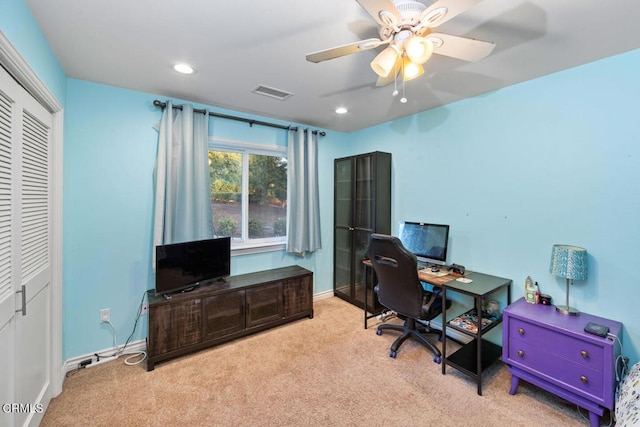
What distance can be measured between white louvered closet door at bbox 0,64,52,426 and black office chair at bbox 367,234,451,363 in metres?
2.28

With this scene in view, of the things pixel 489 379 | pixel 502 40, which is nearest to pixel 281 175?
pixel 502 40

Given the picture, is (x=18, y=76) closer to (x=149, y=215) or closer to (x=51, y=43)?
(x=51, y=43)

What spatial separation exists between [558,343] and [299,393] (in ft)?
5.83

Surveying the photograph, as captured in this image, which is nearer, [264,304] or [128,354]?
[128,354]

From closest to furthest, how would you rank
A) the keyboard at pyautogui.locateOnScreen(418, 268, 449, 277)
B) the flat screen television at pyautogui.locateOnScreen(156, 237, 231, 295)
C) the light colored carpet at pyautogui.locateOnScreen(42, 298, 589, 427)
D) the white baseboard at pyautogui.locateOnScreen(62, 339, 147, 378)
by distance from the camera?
the light colored carpet at pyautogui.locateOnScreen(42, 298, 589, 427), the white baseboard at pyautogui.locateOnScreen(62, 339, 147, 378), the flat screen television at pyautogui.locateOnScreen(156, 237, 231, 295), the keyboard at pyautogui.locateOnScreen(418, 268, 449, 277)

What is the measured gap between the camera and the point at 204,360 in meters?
2.34

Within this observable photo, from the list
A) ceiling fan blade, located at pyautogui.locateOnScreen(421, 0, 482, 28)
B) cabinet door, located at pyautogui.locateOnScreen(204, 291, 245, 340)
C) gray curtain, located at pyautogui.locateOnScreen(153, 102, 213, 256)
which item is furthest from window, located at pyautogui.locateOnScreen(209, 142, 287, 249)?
ceiling fan blade, located at pyautogui.locateOnScreen(421, 0, 482, 28)

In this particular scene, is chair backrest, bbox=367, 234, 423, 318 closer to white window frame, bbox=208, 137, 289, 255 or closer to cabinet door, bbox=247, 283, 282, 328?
cabinet door, bbox=247, 283, 282, 328

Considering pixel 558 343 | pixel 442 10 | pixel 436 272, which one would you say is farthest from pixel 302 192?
pixel 558 343

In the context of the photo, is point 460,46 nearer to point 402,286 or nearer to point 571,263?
point 571,263

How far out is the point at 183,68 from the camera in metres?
2.03

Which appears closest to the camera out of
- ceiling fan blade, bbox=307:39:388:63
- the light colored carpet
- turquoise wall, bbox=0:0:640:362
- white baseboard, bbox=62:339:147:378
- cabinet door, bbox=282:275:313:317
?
ceiling fan blade, bbox=307:39:388:63

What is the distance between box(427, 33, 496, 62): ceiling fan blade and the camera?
4.25 feet

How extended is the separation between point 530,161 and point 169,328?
3.34 metres
